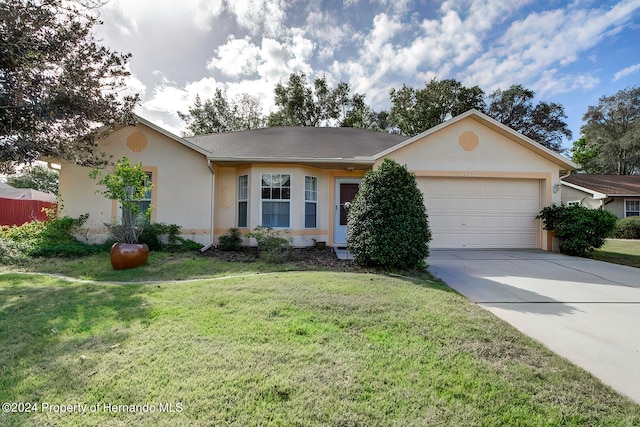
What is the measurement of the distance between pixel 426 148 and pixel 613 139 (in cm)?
3447

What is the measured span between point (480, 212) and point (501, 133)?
2.83 metres

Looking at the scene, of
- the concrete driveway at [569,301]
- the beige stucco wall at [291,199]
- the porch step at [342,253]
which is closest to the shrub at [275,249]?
the porch step at [342,253]

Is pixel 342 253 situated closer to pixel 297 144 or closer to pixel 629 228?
pixel 297 144

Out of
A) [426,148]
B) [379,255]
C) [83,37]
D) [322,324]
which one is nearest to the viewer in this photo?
[322,324]

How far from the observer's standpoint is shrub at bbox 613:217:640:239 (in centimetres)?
1512

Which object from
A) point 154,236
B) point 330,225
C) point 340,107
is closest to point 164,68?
point 154,236

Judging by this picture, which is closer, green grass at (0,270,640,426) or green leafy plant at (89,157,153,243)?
green grass at (0,270,640,426)

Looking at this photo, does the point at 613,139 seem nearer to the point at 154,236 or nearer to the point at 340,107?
the point at 340,107

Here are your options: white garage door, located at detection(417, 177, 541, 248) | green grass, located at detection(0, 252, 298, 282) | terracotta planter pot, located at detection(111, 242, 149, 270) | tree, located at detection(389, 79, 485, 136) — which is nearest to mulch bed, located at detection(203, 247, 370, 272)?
green grass, located at detection(0, 252, 298, 282)

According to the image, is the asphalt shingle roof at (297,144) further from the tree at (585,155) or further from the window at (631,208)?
the tree at (585,155)

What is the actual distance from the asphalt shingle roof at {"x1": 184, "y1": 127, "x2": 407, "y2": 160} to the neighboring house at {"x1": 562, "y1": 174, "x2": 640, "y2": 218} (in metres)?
13.5

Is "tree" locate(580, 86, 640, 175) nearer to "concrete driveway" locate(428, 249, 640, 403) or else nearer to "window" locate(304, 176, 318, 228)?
"concrete driveway" locate(428, 249, 640, 403)

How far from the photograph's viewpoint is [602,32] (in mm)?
8820

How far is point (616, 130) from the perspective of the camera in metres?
29.7
